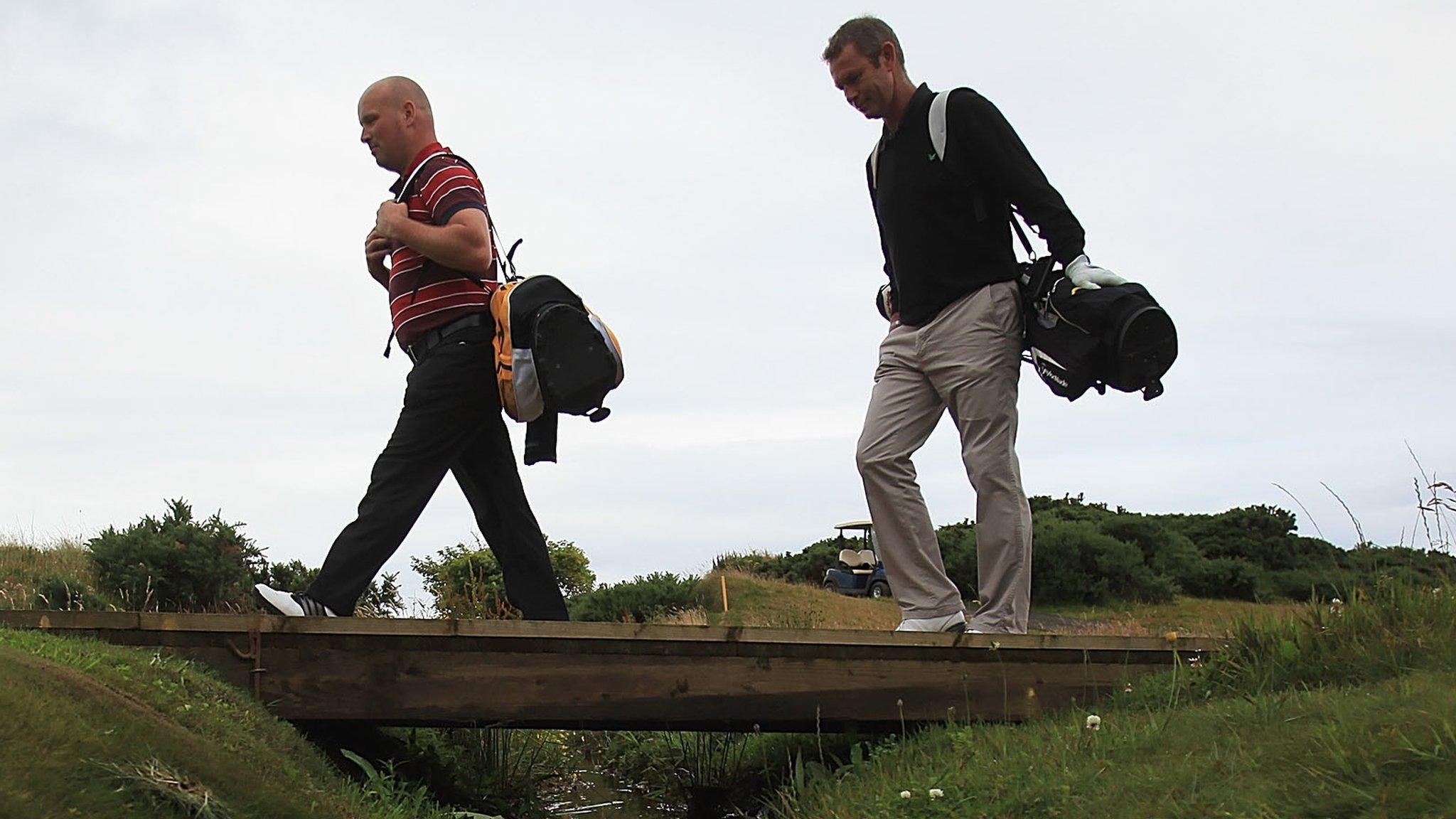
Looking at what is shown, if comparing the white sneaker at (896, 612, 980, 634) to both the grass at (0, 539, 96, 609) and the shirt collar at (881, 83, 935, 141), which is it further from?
the grass at (0, 539, 96, 609)

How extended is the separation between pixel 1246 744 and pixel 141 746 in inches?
109

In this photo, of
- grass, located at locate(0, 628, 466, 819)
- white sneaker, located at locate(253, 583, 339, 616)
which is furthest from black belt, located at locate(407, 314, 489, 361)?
grass, located at locate(0, 628, 466, 819)

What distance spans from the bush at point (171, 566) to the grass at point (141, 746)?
615 centimetres

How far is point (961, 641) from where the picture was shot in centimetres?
523

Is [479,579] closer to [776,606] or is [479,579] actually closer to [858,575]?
[776,606]

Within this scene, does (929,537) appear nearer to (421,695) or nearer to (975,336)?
(975,336)

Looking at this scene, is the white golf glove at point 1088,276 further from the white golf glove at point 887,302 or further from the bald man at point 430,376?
the bald man at point 430,376

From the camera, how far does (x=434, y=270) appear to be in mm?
5078

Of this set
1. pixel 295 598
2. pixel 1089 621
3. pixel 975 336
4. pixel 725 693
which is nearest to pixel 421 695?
pixel 295 598

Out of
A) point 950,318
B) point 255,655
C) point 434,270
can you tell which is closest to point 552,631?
point 255,655

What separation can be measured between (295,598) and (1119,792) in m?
2.92

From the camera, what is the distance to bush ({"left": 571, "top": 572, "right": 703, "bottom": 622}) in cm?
1364

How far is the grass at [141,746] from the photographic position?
2.95m

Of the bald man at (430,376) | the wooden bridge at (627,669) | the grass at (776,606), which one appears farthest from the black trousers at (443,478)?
the grass at (776,606)
